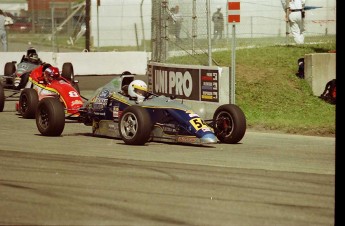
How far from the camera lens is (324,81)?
20.4 meters

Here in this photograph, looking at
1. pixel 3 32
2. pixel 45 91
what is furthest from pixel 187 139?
pixel 3 32

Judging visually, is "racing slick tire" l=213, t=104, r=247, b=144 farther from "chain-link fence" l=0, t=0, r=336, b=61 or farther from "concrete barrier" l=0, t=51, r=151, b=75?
"concrete barrier" l=0, t=51, r=151, b=75

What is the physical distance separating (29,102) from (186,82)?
10.3 feet

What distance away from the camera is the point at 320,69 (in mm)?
20422

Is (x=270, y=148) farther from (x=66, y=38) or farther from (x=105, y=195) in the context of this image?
(x=66, y=38)

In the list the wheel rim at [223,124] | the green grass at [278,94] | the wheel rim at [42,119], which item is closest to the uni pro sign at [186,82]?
the green grass at [278,94]

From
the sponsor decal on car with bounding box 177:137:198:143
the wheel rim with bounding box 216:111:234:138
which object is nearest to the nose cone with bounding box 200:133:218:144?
the sponsor decal on car with bounding box 177:137:198:143

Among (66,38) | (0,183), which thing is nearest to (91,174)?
(0,183)

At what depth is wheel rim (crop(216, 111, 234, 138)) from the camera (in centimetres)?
1415

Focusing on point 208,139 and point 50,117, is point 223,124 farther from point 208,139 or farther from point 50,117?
point 50,117

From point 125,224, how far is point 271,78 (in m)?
13.3

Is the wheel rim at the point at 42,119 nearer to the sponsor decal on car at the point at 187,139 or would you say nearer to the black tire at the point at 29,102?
the sponsor decal on car at the point at 187,139

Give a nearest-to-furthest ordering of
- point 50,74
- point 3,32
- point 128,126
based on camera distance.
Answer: point 128,126
point 50,74
point 3,32

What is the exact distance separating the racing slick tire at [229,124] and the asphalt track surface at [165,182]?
0.19 metres
